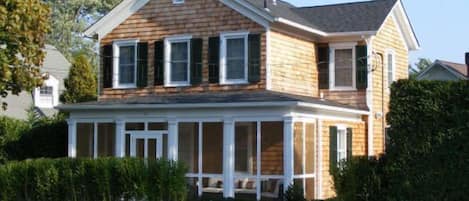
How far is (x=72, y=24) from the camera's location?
62.7 meters

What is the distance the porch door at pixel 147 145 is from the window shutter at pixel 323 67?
645cm

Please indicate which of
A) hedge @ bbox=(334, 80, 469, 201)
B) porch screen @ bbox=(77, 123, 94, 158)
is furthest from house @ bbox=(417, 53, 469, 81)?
hedge @ bbox=(334, 80, 469, 201)

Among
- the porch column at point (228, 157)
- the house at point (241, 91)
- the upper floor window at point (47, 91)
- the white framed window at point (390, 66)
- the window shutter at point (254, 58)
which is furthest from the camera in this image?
the upper floor window at point (47, 91)

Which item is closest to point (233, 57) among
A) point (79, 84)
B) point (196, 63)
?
point (196, 63)

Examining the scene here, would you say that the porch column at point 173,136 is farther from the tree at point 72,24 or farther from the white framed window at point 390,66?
the tree at point 72,24

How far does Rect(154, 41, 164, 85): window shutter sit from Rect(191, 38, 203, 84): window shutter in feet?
→ 4.08

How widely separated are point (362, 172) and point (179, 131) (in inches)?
431

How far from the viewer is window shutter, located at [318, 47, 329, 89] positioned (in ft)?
90.9

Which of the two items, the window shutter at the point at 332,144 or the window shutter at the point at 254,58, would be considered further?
the window shutter at the point at 332,144

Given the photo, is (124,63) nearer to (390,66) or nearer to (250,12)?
(250,12)

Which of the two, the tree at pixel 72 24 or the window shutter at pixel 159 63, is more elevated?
the tree at pixel 72 24

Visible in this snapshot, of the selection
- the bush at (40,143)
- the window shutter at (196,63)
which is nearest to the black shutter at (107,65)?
the bush at (40,143)

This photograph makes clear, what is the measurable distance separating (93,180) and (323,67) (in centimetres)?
1308

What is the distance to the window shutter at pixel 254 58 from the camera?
24828 millimetres
